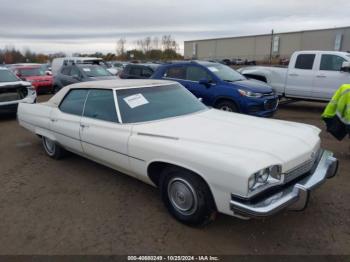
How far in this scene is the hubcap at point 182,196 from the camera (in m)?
3.32

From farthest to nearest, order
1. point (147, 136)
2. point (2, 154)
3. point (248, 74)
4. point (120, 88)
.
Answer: point (248, 74)
point (2, 154)
point (120, 88)
point (147, 136)

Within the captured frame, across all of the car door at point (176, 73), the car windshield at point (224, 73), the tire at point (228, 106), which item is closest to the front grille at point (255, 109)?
the tire at point (228, 106)

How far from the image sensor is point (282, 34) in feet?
236

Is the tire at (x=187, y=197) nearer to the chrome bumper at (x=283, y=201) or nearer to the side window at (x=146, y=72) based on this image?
the chrome bumper at (x=283, y=201)

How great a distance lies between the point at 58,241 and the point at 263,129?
8.52 ft

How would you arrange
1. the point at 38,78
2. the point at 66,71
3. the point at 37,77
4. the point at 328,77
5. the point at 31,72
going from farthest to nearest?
the point at 31,72, the point at 37,77, the point at 38,78, the point at 66,71, the point at 328,77

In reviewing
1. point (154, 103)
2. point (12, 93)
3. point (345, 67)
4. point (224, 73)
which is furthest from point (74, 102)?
point (345, 67)

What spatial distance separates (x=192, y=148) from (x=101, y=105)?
1853mm

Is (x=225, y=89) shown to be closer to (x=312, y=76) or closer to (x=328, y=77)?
(x=312, y=76)

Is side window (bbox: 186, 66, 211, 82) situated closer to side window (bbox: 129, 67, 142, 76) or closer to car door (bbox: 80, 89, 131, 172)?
car door (bbox: 80, 89, 131, 172)

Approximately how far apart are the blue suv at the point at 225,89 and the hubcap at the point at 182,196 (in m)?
4.61

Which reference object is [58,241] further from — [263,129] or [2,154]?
[2,154]

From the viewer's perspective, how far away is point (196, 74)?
8.54m

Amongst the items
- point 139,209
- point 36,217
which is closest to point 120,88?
point 139,209
